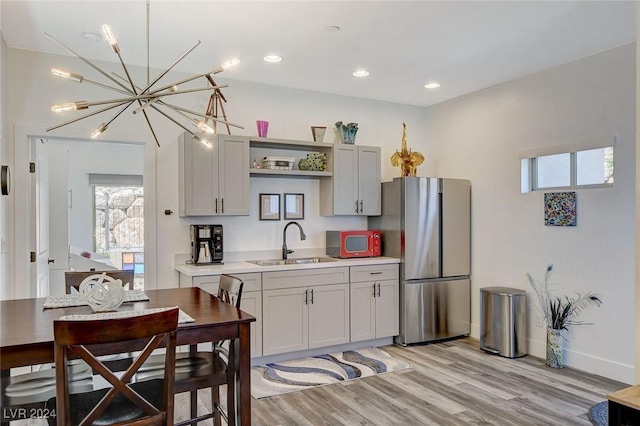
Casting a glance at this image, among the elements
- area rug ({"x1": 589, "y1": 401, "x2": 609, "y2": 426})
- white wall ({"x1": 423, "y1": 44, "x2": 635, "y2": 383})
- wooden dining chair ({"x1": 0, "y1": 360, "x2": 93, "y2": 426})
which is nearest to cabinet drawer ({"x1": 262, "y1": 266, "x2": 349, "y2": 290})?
white wall ({"x1": 423, "y1": 44, "x2": 635, "y2": 383})

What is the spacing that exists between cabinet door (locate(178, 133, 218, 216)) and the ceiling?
0.75 m

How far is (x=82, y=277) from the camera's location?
2.93 metres

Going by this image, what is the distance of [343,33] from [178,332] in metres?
2.36

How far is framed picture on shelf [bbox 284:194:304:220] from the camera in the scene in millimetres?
4648

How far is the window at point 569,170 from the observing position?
373 cm

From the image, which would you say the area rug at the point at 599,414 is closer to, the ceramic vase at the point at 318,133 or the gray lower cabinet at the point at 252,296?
the gray lower cabinet at the point at 252,296

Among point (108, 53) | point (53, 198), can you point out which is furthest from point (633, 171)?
point (53, 198)

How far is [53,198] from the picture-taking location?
16.7 feet

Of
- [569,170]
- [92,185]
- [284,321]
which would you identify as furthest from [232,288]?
[92,185]

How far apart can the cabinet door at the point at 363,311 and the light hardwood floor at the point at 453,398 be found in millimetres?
554

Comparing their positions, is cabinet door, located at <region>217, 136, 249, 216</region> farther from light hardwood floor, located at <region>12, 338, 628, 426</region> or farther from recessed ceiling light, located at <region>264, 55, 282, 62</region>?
light hardwood floor, located at <region>12, 338, 628, 426</region>

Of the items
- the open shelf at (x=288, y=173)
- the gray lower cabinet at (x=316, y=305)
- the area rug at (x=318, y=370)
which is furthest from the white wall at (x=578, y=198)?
the open shelf at (x=288, y=173)

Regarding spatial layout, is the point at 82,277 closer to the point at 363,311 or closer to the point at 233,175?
the point at 233,175

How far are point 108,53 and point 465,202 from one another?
372cm
